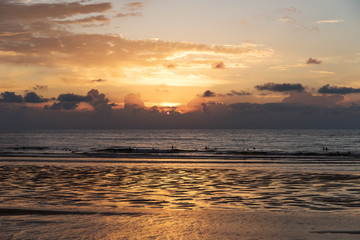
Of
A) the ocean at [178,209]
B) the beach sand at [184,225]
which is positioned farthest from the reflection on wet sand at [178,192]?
the beach sand at [184,225]

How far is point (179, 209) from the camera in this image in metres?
14.9

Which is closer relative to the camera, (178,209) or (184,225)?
(184,225)

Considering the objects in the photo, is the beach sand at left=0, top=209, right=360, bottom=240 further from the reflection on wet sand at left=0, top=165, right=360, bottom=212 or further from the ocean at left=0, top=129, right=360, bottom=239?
the reflection on wet sand at left=0, top=165, right=360, bottom=212

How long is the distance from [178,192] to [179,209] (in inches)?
176

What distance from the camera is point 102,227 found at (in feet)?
39.4

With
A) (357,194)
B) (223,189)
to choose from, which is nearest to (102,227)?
(223,189)

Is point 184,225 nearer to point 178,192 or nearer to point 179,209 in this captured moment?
point 179,209

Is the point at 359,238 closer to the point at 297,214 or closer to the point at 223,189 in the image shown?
the point at 297,214

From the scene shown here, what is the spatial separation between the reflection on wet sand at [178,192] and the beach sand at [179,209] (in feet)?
0.14

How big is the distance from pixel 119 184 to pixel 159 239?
1244 centimetres

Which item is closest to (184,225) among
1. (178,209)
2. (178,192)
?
(178,209)

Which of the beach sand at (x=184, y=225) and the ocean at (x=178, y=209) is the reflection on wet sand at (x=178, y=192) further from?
the beach sand at (x=184, y=225)

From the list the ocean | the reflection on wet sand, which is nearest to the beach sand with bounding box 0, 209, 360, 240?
the ocean

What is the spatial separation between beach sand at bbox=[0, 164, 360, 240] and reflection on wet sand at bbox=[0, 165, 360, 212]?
0.04 m
